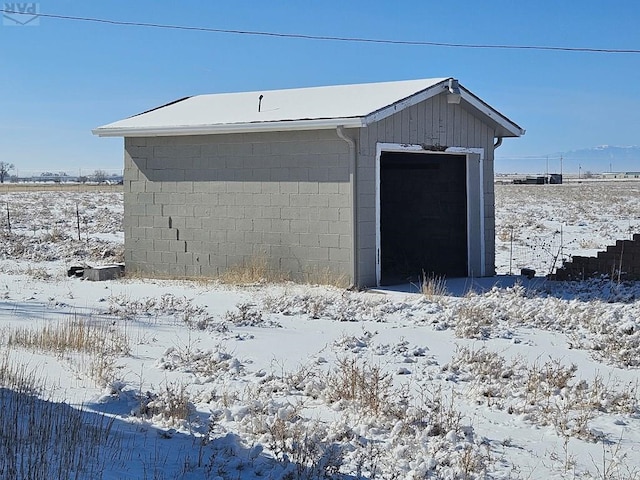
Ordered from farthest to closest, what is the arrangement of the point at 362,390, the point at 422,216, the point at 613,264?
the point at 422,216 → the point at 613,264 → the point at 362,390

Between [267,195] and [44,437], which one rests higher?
[267,195]

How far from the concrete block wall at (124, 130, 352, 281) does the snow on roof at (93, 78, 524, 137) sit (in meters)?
0.34

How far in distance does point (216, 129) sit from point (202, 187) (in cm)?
134

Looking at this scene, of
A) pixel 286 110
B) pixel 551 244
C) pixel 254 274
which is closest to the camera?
pixel 254 274

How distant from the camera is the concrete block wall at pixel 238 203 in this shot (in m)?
15.1

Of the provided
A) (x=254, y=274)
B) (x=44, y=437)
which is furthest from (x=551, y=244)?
(x=44, y=437)

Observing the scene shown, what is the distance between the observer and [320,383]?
313 inches

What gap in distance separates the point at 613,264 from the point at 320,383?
889cm

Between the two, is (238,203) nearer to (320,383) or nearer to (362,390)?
(320,383)

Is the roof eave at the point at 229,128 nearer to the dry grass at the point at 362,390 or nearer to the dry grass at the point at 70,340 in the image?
the dry grass at the point at 70,340

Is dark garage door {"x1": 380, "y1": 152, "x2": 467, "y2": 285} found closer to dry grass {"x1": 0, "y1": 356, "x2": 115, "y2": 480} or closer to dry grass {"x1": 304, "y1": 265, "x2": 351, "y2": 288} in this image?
dry grass {"x1": 304, "y1": 265, "x2": 351, "y2": 288}

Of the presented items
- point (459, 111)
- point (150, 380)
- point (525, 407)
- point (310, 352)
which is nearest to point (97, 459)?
point (150, 380)

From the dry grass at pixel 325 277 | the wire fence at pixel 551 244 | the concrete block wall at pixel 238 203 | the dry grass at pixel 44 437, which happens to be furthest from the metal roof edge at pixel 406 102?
the dry grass at pixel 44 437

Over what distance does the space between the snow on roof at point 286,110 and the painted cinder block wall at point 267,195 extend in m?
0.32
